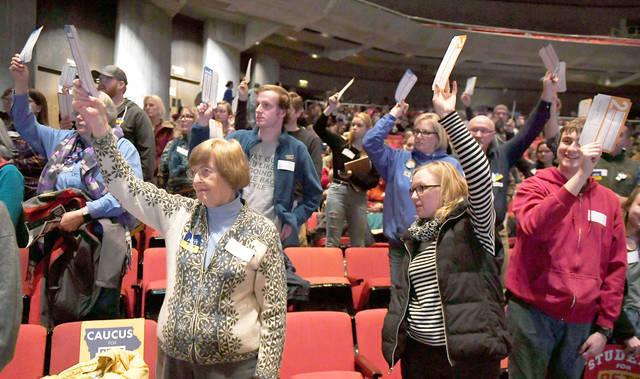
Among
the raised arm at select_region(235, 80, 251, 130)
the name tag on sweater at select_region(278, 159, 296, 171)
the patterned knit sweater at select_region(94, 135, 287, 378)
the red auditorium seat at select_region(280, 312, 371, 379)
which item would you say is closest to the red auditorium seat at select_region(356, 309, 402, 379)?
the red auditorium seat at select_region(280, 312, 371, 379)

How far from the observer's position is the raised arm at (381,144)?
336 centimetres

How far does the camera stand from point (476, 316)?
2016 millimetres

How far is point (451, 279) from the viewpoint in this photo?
2.04 m

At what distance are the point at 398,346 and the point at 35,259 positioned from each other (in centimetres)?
169

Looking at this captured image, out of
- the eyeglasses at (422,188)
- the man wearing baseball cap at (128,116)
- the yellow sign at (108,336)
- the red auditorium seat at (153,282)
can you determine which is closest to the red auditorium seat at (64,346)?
the yellow sign at (108,336)

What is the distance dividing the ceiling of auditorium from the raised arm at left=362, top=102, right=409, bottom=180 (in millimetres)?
8293

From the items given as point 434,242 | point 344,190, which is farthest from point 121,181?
point 344,190

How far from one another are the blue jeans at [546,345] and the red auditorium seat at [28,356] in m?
2.01

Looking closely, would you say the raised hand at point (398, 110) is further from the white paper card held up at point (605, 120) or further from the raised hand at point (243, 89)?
the white paper card held up at point (605, 120)

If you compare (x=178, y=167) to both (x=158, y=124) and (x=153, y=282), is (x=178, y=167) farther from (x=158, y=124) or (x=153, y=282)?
(x=153, y=282)

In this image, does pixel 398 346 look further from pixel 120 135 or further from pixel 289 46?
pixel 289 46

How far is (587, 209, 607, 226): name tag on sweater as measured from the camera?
235 centimetres

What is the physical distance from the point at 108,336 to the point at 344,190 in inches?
104

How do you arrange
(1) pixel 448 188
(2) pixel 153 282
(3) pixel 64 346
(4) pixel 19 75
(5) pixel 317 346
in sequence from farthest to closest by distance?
(2) pixel 153 282 → (4) pixel 19 75 → (5) pixel 317 346 → (3) pixel 64 346 → (1) pixel 448 188
